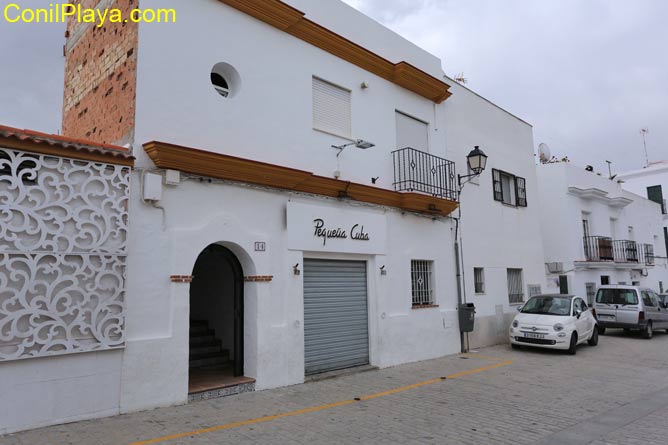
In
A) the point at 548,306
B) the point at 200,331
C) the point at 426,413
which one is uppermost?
the point at 548,306

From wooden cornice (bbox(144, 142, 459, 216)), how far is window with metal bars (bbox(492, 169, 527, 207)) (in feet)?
14.2

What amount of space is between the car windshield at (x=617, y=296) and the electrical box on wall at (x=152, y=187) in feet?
54.7

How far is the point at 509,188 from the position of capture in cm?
1648

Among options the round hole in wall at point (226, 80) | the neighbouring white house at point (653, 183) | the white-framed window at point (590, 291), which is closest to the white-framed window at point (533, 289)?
the white-framed window at point (590, 291)

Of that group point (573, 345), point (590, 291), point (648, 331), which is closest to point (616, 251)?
point (590, 291)

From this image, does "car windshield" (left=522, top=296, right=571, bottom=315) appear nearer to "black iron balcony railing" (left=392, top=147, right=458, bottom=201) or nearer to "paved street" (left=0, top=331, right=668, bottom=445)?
"paved street" (left=0, top=331, right=668, bottom=445)

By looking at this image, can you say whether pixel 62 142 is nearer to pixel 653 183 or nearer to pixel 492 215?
pixel 492 215

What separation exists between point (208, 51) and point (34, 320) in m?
5.01

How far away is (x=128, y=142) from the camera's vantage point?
7.29m

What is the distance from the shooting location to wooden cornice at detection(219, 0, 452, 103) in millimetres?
9141

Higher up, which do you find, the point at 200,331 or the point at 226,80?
the point at 226,80

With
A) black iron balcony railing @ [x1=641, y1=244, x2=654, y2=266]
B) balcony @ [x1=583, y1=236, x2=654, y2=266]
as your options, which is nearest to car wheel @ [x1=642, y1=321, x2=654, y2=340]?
balcony @ [x1=583, y1=236, x2=654, y2=266]

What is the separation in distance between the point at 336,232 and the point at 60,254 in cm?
518

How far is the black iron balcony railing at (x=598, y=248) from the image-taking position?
21.2 metres
